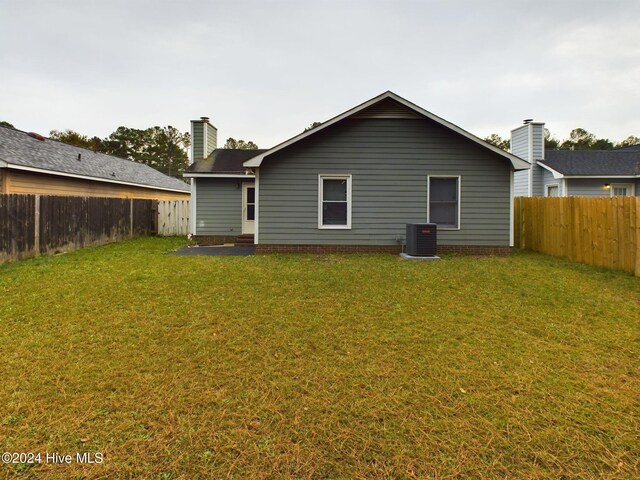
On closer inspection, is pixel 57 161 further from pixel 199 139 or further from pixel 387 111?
pixel 387 111

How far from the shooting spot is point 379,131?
9.83m

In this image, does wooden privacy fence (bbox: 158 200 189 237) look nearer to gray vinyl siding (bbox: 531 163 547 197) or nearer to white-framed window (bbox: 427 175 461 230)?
white-framed window (bbox: 427 175 461 230)

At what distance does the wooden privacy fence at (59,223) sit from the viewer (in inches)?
332

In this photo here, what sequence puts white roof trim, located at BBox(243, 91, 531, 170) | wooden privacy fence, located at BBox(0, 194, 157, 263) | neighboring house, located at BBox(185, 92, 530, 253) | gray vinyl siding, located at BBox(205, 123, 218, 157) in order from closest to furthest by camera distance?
wooden privacy fence, located at BBox(0, 194, 157, 263)
white roof trim, located at BBox(243, 91, 531, 170)
neighboring house, located at BBox(185, 92, 530, 253)
gray vinyl siding, located at BBox(205, 123, 218, 157)

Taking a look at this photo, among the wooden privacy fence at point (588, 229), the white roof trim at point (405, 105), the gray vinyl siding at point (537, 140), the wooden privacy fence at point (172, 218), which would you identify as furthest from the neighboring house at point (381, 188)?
the gray vinyl siding at point (537, 140)

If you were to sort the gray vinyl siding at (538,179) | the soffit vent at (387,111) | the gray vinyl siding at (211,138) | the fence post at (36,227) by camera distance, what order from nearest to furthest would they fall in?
the fence post at (36,227), the soffit vent at (387,111), the gray vinyl siding at (211,138), the gray vinyl siding at (538,179)

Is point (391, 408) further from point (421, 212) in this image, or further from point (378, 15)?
point (378, 15)

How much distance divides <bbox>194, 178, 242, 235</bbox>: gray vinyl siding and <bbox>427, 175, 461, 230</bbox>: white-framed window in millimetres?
7267

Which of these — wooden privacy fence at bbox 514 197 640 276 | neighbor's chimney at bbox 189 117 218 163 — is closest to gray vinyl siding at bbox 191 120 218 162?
neighbor's chimney at bbox 189 117 218 163

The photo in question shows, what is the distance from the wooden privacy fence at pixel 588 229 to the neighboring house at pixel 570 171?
7.08 m

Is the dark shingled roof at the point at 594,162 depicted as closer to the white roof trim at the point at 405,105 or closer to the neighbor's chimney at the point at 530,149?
the neighbor's chimney at the point at 530,149

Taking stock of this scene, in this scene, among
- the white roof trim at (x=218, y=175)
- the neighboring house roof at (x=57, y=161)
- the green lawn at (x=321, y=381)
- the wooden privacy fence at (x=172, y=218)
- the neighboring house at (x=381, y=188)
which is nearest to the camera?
the green lawn at (x=321, y=381)

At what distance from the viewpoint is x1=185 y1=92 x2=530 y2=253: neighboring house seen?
9836 mm

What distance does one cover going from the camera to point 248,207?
1336 centimetres
